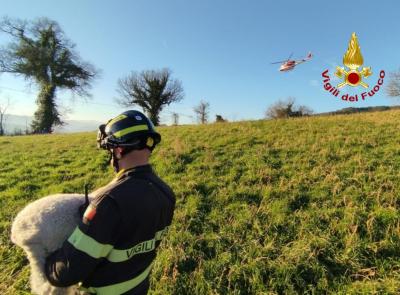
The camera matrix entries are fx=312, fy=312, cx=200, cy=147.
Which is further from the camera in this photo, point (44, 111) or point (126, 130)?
point (44, 111)

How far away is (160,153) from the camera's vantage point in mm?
11367

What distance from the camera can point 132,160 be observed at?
2.44 m

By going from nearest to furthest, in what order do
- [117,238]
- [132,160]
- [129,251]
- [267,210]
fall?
[117,238], [129,251], [132,160], [267,210]

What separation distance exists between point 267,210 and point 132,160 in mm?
4674

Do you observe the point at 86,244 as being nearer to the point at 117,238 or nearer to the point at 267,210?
the point at 117,238

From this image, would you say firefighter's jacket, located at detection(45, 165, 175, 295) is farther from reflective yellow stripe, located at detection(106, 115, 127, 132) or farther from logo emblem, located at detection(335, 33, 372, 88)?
logo emblem, located at detection(335, 33, 372, 88)

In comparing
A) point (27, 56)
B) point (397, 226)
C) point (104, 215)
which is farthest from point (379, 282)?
point (27, 56)

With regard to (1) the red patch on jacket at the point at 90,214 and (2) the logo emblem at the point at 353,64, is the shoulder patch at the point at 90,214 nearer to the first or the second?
(1) the red patch on jacket at the point at 90,214

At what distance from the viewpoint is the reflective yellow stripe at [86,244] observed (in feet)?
6.78

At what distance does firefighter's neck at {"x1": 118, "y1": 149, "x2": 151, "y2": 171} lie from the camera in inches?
95.8

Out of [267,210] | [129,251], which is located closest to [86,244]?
[129,251]

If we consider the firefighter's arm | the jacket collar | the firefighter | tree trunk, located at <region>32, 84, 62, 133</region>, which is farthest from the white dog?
tree trunk, located at <region>32, 84, 62, 133</region>

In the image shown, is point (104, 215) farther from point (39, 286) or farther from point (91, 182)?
point (91, 182)

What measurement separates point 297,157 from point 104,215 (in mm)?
8513
